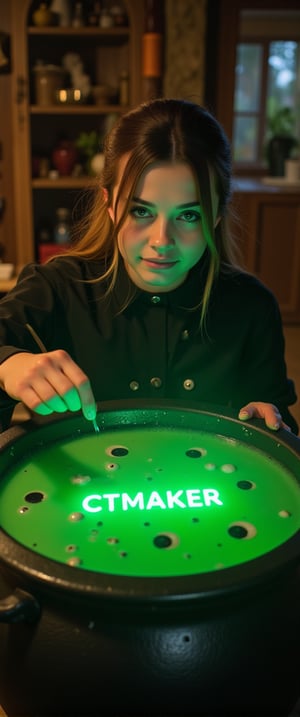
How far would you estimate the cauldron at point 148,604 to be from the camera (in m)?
0.64

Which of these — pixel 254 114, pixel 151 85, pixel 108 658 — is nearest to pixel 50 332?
pixel 108 658

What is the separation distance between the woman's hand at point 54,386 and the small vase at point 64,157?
3450 millimetres

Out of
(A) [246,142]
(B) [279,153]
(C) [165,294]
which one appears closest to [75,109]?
(B) [279,153]

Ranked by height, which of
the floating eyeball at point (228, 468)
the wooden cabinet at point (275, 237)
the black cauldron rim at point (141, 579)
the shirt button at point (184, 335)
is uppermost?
the black cauldron rim at point (141, 579)

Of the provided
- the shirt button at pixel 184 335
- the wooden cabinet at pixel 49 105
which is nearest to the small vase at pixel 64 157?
the wooden cabinet at pixel 49 105

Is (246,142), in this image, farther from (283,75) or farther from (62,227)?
(62,227)

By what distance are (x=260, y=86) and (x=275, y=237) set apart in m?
3.22

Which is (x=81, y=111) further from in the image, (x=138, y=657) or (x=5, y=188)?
(x=138, y=657)

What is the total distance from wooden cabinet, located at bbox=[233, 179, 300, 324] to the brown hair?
9.65ft

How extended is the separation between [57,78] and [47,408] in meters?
3.51

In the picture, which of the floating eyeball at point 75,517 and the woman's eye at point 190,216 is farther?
the woman's eye at point 190,216

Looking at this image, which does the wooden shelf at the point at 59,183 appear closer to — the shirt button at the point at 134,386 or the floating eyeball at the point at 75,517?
the shirt button at the point at 134,386

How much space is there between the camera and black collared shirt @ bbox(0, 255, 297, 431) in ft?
4.70

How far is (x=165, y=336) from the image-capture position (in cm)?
144
